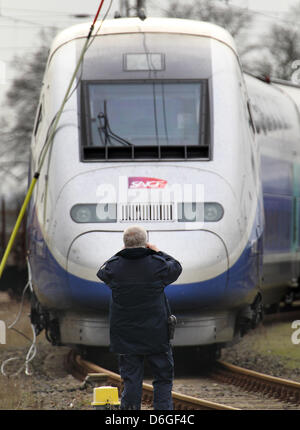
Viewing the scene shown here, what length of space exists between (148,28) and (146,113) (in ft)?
3.27

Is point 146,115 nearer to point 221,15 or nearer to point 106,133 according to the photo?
point 106,133

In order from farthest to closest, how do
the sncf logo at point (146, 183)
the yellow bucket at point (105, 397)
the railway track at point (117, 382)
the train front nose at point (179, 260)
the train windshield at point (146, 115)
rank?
the train windshield at point (146, 115) < the sncf logo at point (146, 183) < the train front nose at point (179, 260) < the railway track at point (117, 382) < the yellow bucket at point (105, 397)

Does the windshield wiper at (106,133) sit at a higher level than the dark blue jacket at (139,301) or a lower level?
higher

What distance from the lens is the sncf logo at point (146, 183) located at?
9711 millimetres

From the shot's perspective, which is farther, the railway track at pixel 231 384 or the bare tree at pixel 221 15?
the bare tree at pixel 221 15

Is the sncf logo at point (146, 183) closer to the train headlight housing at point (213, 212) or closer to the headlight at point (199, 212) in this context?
the headlight at point (199, 212)

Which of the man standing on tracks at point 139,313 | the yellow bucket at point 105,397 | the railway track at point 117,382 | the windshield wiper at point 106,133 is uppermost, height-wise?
the windshield wiper at point 106,133

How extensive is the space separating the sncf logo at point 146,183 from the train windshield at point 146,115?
1.09ft

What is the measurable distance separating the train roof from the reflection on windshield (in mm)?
630

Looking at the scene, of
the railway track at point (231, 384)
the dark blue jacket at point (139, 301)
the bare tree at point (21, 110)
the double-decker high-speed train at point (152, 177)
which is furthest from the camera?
the bare tree at point (21, 110)

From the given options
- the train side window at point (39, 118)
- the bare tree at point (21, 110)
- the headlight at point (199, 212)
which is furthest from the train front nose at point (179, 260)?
the bare tree at point (21, 110)

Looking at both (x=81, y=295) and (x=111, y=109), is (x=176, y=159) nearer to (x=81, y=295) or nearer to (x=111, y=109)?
(x=111, y=109)

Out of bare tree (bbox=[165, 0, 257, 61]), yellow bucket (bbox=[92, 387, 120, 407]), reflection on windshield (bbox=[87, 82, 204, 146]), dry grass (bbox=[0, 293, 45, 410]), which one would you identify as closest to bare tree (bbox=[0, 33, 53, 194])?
bare tree (bbox=[165, 0, 257, 61])

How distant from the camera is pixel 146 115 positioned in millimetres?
10117
